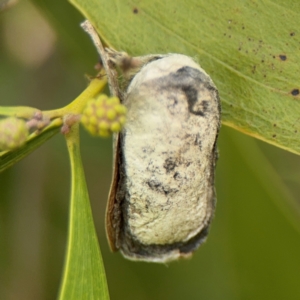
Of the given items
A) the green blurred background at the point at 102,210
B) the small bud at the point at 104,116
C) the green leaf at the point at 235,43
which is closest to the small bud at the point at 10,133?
the small bud at the point at 104,116

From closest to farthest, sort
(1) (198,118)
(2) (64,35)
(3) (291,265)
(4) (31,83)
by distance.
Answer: (1) (198,118), (2) (64,35), (3) (291,265), (4) (31,83)

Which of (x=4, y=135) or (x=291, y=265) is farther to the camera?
(x=291, y=265)

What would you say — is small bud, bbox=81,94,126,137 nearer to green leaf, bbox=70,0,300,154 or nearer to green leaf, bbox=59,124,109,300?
green leaf, bbox=59,124,109,300

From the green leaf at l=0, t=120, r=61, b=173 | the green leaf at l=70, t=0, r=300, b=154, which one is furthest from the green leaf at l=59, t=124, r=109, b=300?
the green leaf at l=70, t=0, r=300, b=154

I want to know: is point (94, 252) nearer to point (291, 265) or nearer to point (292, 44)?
point (292, 44)

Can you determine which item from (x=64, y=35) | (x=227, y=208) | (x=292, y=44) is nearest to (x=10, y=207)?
(x=64, y=35)

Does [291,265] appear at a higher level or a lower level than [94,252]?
lower

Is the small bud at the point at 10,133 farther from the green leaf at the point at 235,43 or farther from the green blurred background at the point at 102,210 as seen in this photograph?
the green blurred background at the point at 102,210

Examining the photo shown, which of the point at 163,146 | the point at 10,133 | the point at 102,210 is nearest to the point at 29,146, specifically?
the point at 10,133
